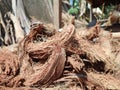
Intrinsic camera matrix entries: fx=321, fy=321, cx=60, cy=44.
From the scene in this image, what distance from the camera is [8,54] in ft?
12.6

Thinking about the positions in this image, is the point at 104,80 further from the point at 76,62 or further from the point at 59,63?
the point at 59,63

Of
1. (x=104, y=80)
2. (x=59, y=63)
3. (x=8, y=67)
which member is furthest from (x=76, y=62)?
(x=8, y=67)

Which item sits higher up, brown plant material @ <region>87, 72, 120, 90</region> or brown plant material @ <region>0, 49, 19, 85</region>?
brown plant material @ <region>0, 49, 19, 85</region>

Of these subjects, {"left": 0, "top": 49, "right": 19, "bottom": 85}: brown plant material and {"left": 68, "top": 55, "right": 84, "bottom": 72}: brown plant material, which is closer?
{"left": 0, "top": 49, "right": 19, "bottom": 85}: brown plant material

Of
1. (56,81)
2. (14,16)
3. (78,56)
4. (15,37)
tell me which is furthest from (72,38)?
(14,16)

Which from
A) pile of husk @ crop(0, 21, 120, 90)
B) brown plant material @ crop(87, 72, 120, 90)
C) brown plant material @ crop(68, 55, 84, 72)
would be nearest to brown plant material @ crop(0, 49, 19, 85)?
pile of husk @ crop(0, 21, 120, 90)

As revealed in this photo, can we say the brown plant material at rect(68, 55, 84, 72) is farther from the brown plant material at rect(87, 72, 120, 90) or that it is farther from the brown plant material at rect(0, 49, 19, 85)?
the brown plant material at rect(0, 49, 19, 85)

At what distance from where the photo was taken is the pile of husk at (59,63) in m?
3.56

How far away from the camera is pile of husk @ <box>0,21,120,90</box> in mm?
3561

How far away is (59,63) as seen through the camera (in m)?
3.60

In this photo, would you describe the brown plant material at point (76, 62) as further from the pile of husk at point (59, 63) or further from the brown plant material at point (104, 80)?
the brown plant material at point (104, 80)

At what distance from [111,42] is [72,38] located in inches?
30.6

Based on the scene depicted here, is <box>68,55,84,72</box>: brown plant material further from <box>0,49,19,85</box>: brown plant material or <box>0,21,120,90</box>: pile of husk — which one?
<box>0,49,19,85</box>: brown plant material

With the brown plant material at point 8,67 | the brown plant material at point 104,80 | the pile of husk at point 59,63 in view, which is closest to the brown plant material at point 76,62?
the pile of husk at point 59,63
